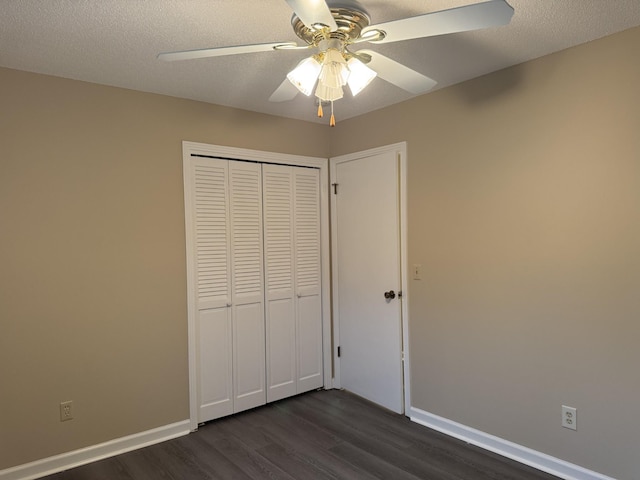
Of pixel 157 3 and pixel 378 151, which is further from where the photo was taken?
pixel 378 151

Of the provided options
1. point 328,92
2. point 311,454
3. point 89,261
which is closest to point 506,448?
point 311,454

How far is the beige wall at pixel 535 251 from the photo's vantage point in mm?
2199

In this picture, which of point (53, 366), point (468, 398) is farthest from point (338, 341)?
point (53, 366)

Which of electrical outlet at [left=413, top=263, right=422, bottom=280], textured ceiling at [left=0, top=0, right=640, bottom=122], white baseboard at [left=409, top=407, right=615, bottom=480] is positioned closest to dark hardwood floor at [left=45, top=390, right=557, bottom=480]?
white baseboard at [left=409, top=407, right=615, bottom=480]

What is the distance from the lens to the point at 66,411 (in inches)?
103

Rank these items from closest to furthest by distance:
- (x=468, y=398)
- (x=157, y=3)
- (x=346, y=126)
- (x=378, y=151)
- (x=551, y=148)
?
(x=157, y=3) → (x=551, y=148) → (x=468, y=398) → (x=378, y=151) → (x=346, y=126)

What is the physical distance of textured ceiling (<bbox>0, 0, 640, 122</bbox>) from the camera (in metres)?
1.86

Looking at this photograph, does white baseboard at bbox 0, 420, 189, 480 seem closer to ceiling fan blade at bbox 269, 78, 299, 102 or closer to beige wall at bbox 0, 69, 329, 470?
beige wall at bbox 0, 69, 329, 470

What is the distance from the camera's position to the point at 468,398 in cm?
287

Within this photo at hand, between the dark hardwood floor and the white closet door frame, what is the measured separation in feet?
1.25

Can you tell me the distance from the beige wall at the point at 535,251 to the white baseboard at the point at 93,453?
1.86m

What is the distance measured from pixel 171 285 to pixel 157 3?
73.4 inches

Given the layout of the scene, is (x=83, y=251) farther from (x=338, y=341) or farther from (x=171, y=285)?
(x=338, y=341)

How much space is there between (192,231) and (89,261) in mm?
709
